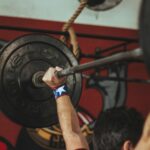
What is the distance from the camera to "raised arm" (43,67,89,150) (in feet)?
4.45

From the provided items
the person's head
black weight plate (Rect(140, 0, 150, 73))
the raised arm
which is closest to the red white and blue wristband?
the raised arm

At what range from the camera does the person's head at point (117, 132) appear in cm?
147

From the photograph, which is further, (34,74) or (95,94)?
(95,94)

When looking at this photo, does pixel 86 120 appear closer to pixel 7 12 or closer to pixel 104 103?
pixel 104 103

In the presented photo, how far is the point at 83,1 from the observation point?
5.08ft

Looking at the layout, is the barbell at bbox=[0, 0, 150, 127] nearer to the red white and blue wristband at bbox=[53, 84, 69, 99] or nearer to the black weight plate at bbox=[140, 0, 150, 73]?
the red white and blue wristband at bbox=[53, 84, 69, 99]

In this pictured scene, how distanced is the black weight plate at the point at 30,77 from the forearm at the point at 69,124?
0.21ft

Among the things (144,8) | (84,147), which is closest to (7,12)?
(84,147)

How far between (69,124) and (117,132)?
20 centimetres

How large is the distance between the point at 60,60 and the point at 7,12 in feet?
3.40

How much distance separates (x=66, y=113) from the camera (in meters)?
1.43

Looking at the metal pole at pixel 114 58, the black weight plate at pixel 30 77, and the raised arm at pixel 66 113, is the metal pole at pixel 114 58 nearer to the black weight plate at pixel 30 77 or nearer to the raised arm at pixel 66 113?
the raised arm at pixel 66 113

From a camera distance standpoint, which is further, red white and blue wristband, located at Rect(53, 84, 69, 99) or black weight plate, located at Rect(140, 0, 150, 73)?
red white and blue wristband, located at Rect(53, 84, 69, 99)

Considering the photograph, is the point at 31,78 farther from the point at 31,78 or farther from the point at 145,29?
the point at 145,29
